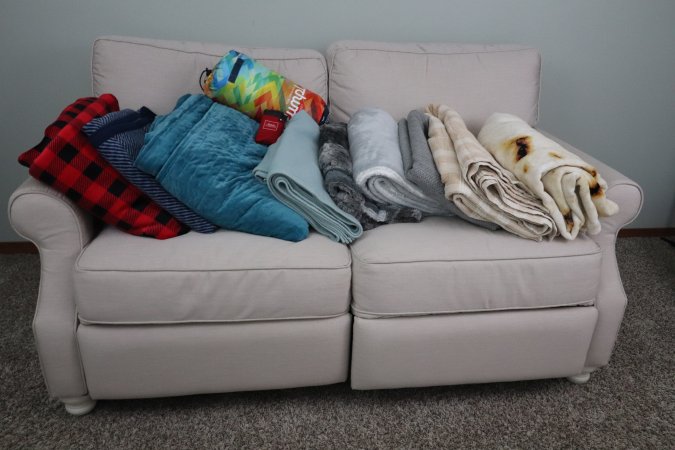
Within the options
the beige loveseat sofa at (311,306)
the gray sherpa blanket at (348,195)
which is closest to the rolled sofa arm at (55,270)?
the beige loveseat sofa at (311,306)

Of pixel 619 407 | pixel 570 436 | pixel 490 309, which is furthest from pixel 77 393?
pixel 619 407

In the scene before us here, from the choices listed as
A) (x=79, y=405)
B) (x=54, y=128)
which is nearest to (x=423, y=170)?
(x=54, y=128)

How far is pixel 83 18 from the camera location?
1687 mm

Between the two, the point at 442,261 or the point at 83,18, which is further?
the point at 83,18

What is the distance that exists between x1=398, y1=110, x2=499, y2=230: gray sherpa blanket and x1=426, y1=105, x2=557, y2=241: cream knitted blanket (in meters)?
0.02

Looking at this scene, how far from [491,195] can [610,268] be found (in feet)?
1.34

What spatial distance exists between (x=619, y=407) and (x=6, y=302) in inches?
73.4

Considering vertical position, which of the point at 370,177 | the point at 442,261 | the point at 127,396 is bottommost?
the point at 127,396

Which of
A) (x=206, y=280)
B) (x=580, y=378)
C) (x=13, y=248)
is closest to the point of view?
(x=206, y=280)

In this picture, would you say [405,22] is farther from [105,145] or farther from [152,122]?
[105,145]

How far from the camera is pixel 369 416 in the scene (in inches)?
49.8

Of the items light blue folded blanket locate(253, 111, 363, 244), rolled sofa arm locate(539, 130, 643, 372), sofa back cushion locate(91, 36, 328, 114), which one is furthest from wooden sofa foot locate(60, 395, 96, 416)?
rolled sofa arm locate(539, 130, 643, 372)

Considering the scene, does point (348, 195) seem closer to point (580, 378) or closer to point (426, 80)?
point (426, 80)

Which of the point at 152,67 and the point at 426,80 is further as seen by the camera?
the point at 426,80
